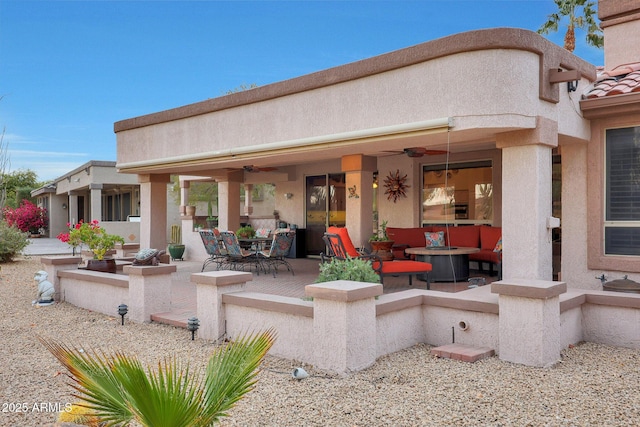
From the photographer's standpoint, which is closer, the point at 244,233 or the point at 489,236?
the point at 489,236

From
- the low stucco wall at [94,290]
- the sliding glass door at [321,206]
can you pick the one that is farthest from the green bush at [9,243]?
the sliding glass door at [321,206]

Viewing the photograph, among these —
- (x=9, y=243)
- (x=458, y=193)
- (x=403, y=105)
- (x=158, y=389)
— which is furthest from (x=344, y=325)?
(x=9, y=243)

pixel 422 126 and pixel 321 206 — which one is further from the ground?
pixel 422 126

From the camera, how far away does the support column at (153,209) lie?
42.1 feet

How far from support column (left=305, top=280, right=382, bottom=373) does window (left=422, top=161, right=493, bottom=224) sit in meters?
6.75

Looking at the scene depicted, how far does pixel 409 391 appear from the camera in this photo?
4.28 metres

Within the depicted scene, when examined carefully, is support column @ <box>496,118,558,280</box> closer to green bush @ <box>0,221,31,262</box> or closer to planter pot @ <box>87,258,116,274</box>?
planter pot @ <box>87,258,116,274</box>

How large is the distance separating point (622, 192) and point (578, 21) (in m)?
17.5

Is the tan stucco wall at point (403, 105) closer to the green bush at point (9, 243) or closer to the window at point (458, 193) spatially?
the window at point (458, 193)

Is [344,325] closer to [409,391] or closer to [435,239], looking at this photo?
[409,391]

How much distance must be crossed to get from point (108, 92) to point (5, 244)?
61.3 ft

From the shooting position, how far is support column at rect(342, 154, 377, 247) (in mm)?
9297

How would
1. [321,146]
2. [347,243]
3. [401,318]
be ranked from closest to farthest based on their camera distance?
[401,318] → [347,243] → [321,146]

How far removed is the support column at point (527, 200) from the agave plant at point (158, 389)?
15.4 feet
